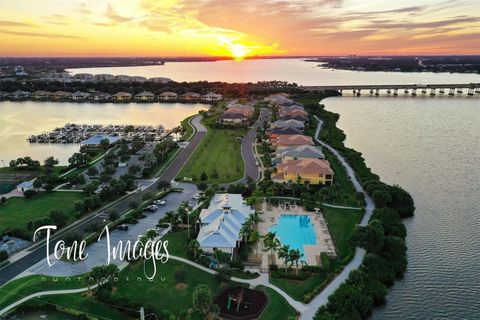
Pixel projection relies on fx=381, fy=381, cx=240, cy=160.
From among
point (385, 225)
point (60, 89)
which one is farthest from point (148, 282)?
point (60, 89)

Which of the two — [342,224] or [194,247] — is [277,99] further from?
[194,247]

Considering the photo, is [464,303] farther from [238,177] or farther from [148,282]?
[238,177]

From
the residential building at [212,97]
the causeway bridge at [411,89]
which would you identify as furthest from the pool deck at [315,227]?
the causeway bridge at [411,89]

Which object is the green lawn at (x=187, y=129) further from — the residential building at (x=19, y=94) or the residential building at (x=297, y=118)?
the residential building at (x=19, y=94)

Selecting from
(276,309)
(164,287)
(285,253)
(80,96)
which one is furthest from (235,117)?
(276,309)

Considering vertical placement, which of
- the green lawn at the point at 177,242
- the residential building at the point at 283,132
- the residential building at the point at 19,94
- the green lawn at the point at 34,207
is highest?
the residential building at the point at 19,94

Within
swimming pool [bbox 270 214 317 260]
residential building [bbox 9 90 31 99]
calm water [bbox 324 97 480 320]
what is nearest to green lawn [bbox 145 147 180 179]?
swimming pool [bbox 270 214 317 260]
